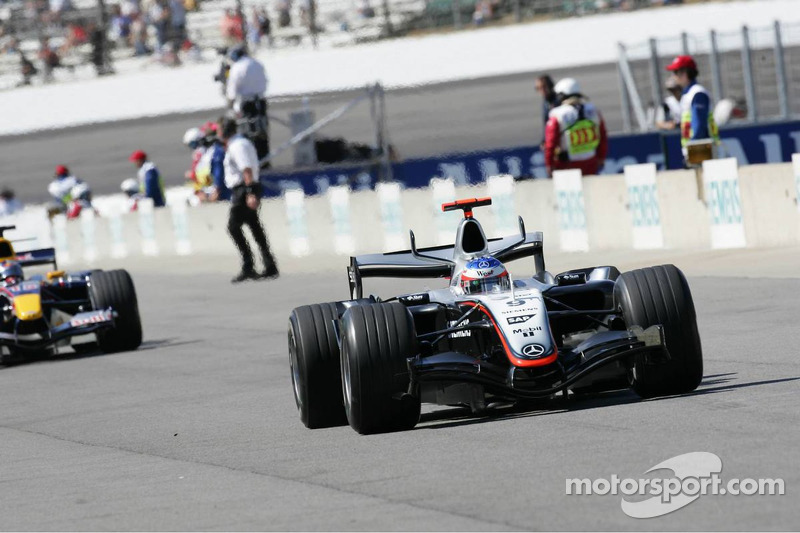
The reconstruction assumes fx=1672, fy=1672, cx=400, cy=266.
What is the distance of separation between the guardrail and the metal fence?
470 cm

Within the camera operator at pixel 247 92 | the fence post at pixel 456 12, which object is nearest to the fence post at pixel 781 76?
the camera operator at pixel 247 92

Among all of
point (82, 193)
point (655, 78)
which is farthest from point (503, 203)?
point (82, 193)

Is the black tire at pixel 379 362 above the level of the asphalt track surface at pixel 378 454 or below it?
above

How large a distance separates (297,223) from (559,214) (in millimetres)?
6392

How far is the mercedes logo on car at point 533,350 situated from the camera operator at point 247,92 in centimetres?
1989

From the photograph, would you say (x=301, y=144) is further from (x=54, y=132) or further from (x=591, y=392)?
(x=591, y=392)

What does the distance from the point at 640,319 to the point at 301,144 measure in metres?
21.9

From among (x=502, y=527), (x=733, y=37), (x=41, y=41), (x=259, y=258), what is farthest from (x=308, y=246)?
(x=502, y=527)

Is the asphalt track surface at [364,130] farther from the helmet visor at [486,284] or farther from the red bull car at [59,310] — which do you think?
the helmet visor at [486,284]

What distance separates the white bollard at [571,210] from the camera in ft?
64.7

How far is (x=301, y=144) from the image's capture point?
97.6ft

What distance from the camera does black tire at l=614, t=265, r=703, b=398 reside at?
8195 millimetres

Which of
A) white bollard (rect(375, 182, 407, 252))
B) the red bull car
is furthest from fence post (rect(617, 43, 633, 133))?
the red bull car

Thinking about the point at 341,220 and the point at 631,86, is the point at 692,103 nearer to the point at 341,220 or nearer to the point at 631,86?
the point at 341,220
